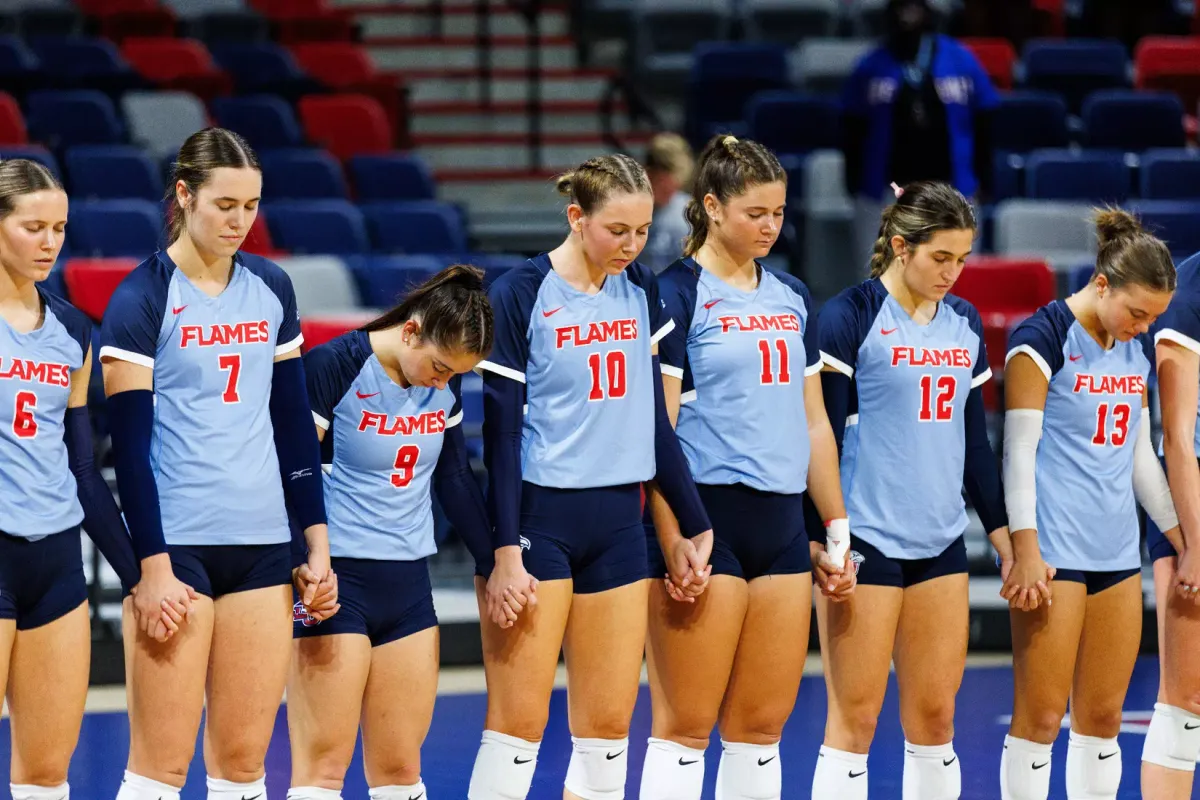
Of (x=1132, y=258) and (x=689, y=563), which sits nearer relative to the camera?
(x=689, y=563)

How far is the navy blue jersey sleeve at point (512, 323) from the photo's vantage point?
3.74 meters

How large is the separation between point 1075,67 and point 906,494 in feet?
25.0

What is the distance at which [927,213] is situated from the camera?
402cm

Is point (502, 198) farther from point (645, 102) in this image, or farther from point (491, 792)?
point (491, 792)

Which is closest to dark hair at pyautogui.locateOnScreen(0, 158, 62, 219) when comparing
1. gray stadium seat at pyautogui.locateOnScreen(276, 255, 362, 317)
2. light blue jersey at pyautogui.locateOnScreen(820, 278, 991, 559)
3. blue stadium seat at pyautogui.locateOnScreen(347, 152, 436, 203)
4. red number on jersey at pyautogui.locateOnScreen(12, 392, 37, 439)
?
red number on jersey at pyautogui.locateOnScreen(12, 392, 37, 439)

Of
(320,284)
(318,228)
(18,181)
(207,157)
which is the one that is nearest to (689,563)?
(207,157)

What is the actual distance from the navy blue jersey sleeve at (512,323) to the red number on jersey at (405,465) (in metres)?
0.23

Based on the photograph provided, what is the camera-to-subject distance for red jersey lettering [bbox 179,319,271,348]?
3482 mm

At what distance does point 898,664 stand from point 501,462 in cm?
108

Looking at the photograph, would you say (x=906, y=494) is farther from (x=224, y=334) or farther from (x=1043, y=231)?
(x=1043, y=231)

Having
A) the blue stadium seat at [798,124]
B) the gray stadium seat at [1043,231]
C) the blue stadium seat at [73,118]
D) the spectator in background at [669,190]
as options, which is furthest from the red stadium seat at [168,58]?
the gray stadium seat at [1043,231]

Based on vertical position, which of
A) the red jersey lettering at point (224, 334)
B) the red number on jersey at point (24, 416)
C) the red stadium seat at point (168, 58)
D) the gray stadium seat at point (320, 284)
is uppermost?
the red stadium seat at point (168, 58)

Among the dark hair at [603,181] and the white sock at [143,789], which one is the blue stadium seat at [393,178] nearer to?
the dark hair at [603,181]

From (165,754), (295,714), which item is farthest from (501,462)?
(165,754)
